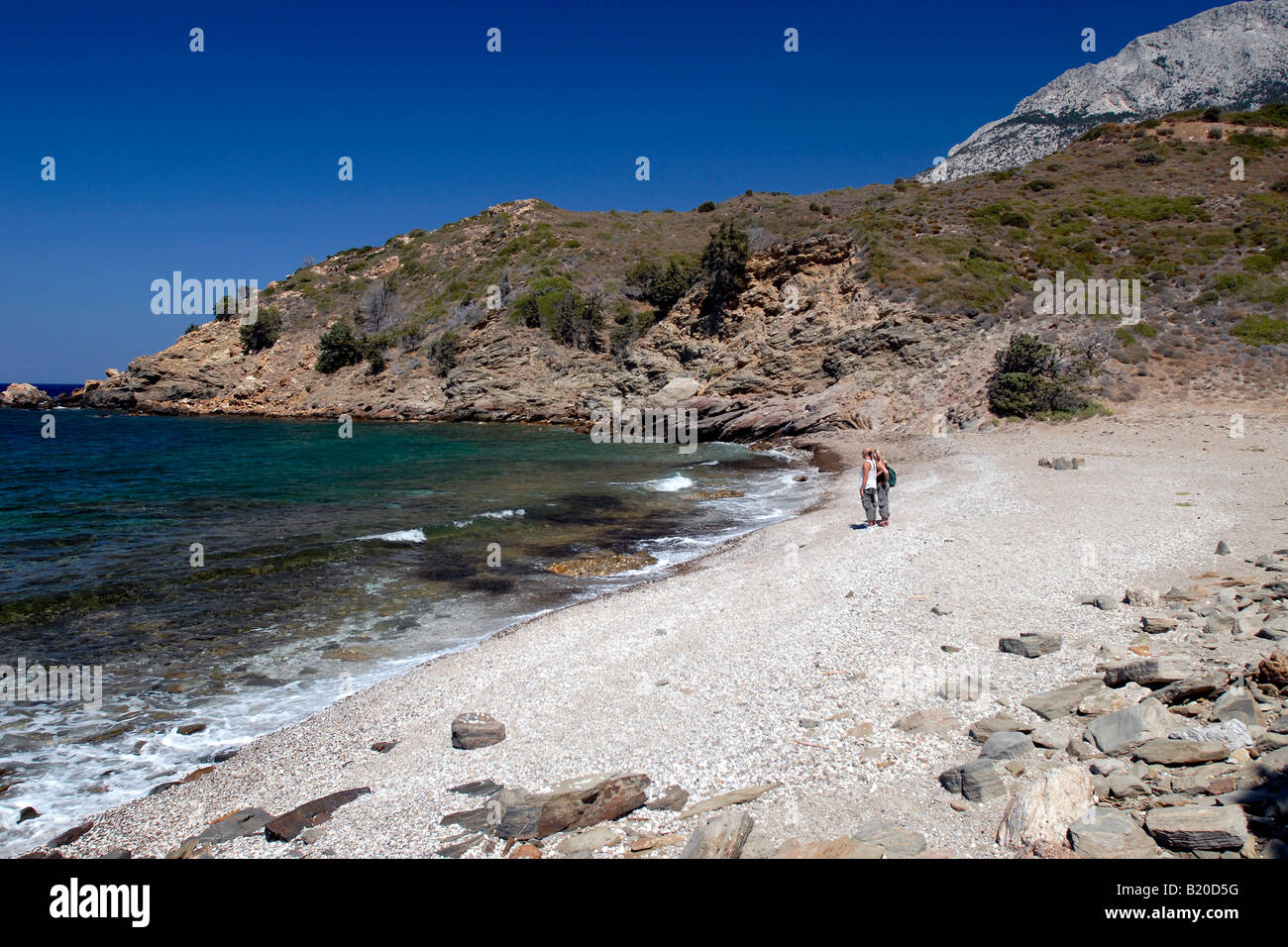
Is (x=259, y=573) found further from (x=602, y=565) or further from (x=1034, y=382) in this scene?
Answer: (x=1034, y=382)

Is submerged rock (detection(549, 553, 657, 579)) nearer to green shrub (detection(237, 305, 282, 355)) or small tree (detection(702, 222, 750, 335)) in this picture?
small tree (detection(702, 222, 750, 335))

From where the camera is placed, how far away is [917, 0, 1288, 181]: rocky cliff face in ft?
263

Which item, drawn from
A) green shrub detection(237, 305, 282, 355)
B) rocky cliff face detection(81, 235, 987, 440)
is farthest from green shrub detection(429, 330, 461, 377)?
green shrub detection(237, 305, 282, 355)

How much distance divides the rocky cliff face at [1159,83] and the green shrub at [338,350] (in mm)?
67464

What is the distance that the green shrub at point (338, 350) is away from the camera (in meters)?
64.2

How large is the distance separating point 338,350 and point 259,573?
57423 millimetres

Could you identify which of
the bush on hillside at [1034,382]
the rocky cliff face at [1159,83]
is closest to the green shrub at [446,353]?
the bush on hillside at [1034,382]


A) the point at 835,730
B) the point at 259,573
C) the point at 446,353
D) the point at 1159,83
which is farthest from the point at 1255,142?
the point at 259,573

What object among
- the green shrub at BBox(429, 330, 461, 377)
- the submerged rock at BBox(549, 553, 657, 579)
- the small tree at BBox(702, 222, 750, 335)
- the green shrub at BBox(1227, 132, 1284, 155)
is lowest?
the submerged rock at BBox(549, 553, 657, 579)

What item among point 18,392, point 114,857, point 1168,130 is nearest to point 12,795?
point 114,857

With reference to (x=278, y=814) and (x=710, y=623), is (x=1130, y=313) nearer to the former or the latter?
(x=710, y=623)

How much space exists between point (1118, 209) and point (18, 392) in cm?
10730

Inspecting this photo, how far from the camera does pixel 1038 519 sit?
42.9 ft

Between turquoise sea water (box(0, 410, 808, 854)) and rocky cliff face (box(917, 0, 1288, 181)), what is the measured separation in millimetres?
74671
